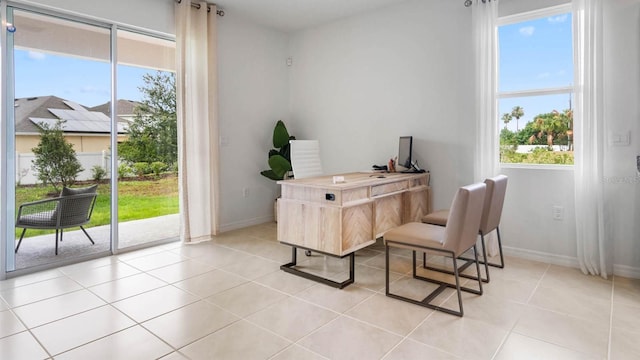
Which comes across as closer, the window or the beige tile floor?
the beige tile floor

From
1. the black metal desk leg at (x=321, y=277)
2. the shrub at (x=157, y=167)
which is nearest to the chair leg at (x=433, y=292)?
the black metal desk leg at (x=321, y=277)

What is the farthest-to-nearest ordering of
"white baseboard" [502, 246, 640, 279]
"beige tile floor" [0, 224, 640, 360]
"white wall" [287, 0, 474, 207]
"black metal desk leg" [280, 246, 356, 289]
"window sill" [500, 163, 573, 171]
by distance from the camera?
"white wall" [287, 0, 474, 207]
"window sill" [500, 163, 573, 171]
"white baseboard" [502, 246, 640, 279]
"black metal desk leg" [280, 246, 356, 289]
"beige tile floor" [0, 224, 640, 360]

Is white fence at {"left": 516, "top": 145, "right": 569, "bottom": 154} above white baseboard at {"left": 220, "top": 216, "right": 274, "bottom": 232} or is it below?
above

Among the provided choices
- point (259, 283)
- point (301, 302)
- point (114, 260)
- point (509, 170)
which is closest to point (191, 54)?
point (114, 260)

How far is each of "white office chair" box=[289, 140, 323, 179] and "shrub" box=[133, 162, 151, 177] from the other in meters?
1.71

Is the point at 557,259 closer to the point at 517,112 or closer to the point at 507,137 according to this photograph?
the point at 507,137

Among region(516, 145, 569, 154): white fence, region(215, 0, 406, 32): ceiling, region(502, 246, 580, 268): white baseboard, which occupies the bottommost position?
region(502, 246, 580, 268): white baseboard

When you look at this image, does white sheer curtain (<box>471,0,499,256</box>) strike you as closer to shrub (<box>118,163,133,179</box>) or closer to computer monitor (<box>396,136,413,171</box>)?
computer monitor (<box>396,136,413,171</box>)

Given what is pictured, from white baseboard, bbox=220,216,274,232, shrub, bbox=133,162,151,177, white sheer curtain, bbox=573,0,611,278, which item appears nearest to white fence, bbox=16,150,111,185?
shrub, bbox=133,162,151,177

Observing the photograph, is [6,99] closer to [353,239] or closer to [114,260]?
[114,260]

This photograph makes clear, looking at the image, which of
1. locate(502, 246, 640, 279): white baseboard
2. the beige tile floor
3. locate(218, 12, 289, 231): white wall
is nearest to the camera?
the beige tile floor

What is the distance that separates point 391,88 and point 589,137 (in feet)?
6.92

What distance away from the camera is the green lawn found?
3.44 m

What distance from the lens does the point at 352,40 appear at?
4770 millimetres
